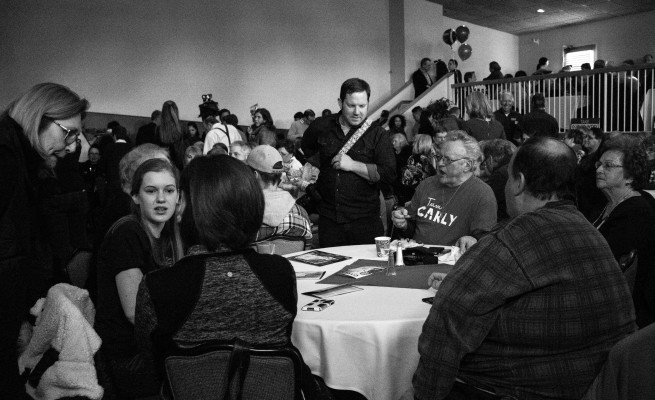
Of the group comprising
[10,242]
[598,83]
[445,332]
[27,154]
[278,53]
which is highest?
[278,53]

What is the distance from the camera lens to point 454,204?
328 centimetres

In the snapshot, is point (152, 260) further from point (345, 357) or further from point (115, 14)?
point (115, 14)

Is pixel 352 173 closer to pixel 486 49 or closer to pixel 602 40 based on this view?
pixel 486 49

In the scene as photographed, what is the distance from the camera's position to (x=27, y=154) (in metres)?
1.99

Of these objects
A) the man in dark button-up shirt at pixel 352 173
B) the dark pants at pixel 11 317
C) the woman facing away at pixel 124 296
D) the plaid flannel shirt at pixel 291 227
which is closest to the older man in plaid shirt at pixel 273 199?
the plaid flannel shirt at pixel 291 227

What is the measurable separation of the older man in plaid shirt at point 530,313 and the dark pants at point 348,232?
6.55ft

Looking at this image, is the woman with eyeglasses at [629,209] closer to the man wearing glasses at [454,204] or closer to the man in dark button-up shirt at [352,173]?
the man wearing glasses at [454,204]

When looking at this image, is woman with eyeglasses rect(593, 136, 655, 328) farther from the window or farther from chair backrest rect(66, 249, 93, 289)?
the window

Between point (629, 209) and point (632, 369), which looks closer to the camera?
point (632, 369)

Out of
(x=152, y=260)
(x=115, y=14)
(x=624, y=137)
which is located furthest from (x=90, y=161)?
(x=624, y=137)

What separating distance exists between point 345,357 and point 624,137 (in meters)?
2.14

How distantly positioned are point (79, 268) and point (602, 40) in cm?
1763

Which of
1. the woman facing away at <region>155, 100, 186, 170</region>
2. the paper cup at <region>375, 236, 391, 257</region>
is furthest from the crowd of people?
the woman facing away at <region>155, 100, 186, 170</region>

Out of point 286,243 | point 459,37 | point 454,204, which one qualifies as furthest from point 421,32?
point 286,243
